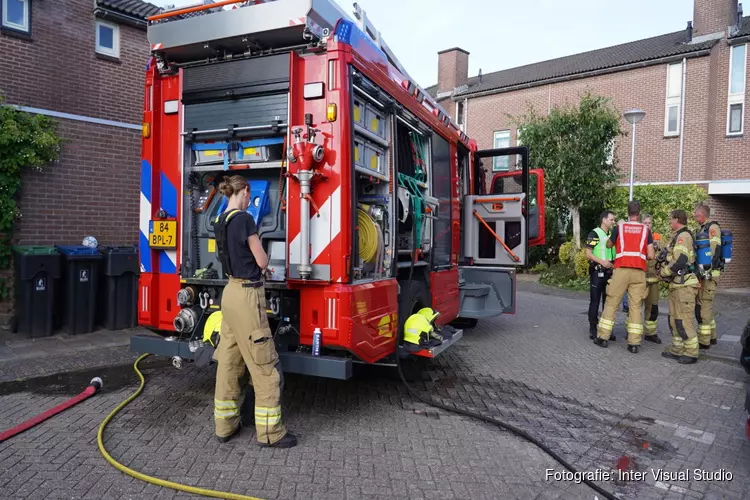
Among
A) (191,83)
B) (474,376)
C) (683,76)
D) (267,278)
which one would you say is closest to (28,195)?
(191,83)

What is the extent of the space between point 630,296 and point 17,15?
361 inches

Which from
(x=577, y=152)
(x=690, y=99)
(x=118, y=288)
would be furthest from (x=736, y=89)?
(x=118, y=288)

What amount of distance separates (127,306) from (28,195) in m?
2.06

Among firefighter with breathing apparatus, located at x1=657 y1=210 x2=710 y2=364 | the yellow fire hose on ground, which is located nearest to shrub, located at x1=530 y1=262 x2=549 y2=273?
firefighter with breathing apparatus, located at x1=657 y1=210 x2=710 y2=364

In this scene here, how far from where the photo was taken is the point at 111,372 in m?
5.60

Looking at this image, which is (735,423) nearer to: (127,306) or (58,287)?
(127,306)

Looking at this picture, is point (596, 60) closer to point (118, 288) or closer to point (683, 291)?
point (683, 291)

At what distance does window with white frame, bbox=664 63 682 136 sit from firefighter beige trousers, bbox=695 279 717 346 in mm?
10774

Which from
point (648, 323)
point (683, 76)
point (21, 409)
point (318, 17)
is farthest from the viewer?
point (683, 76)

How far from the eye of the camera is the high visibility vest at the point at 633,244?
6793 mm

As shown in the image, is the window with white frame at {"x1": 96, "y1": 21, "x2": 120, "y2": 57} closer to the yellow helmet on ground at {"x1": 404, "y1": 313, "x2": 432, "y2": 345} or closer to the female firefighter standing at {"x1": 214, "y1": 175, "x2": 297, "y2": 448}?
the female firefighter standing at {"x1": 214, "y1": 175, "x2": 297, "y2": 448}

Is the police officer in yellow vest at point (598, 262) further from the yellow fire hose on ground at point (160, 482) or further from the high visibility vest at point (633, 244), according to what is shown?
the yellow fire hose on ground at point (160, 482)

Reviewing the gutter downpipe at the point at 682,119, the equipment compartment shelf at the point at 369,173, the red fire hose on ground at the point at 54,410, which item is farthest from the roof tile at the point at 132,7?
the gutter downpipe at the point at 682,119

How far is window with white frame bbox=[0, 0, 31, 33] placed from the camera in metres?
7.35
